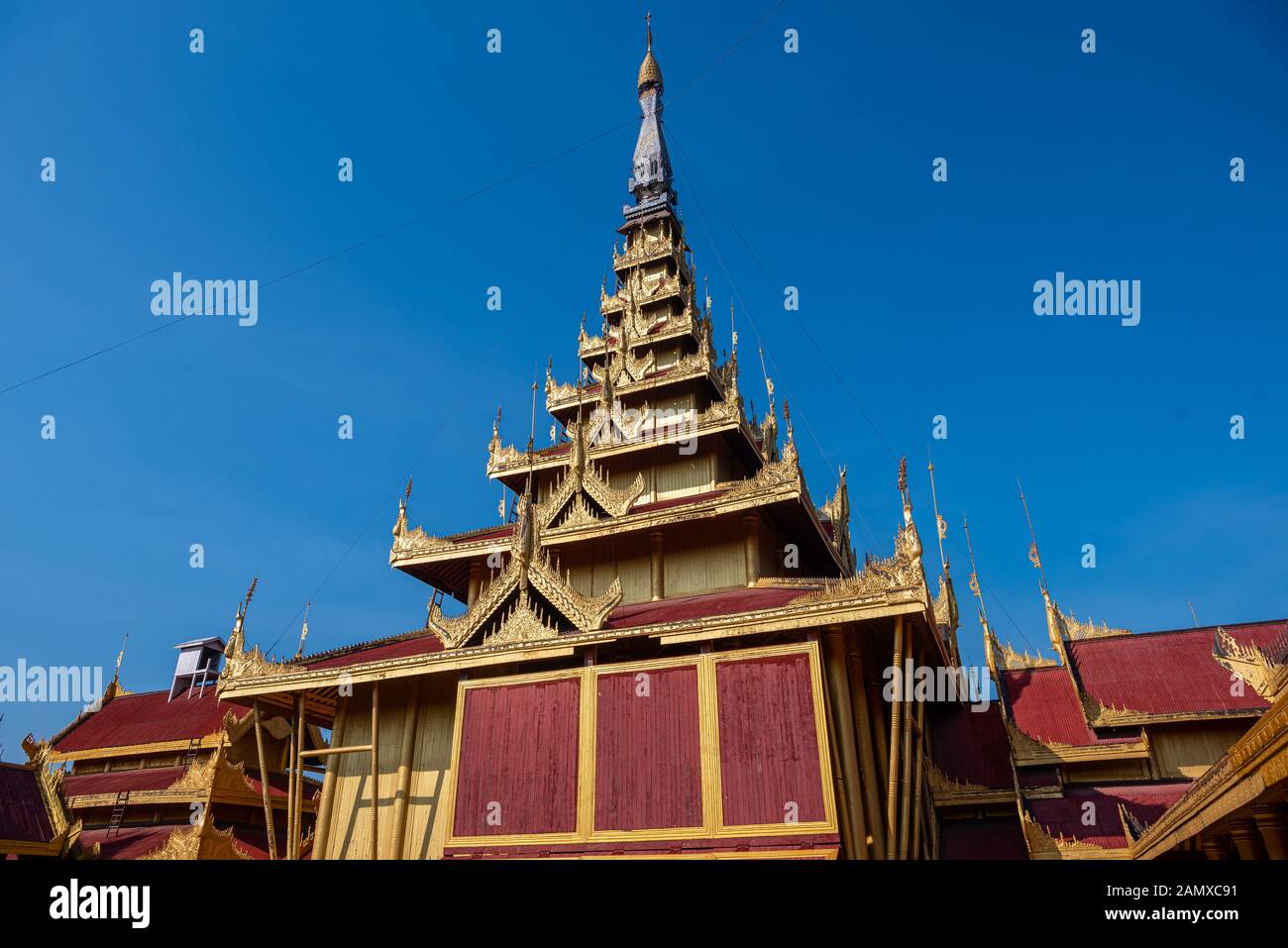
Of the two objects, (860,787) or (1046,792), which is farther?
(1046,792)

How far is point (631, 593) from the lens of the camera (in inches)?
820

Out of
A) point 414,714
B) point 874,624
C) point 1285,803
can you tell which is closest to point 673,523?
point 874,624

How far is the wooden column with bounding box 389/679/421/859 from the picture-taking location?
57.4 feet

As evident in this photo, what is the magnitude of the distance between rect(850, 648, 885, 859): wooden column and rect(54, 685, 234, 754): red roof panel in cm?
2359

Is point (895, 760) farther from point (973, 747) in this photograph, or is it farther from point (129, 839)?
point (129, 839)

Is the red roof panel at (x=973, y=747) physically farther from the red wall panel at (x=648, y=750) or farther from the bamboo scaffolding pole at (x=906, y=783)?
the red wall panel at (x=648, y=750)

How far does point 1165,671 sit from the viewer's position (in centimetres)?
2067

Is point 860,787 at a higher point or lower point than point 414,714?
lower

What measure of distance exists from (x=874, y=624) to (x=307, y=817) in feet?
78.0

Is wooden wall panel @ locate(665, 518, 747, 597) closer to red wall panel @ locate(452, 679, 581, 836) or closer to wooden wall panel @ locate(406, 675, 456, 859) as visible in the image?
red wall panel @ locate(452, 679, 581, 836)

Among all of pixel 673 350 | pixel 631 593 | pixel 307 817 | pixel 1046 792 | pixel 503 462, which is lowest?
pixel 307 817
